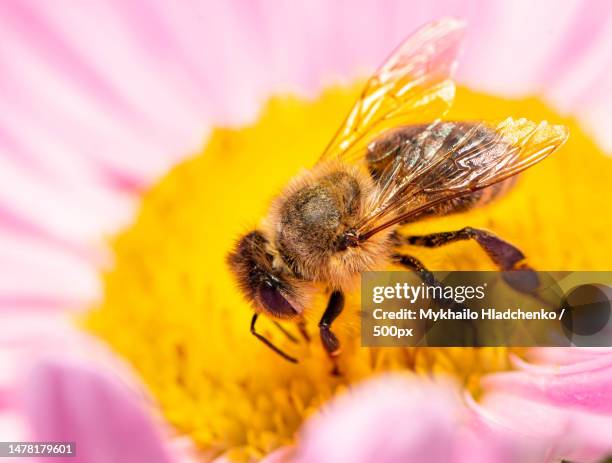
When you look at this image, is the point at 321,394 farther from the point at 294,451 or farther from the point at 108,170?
the point at 108,170

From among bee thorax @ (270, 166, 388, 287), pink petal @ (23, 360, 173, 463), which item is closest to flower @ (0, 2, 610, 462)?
pink petal @ (23, 360, 173, 463)

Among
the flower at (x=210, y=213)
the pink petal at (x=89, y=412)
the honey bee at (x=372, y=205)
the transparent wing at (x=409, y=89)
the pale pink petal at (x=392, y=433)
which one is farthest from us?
the transparent wing at (x=409, y=89)

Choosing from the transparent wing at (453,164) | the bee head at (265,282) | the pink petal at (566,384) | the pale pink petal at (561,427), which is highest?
the transparent wing at (453,164)


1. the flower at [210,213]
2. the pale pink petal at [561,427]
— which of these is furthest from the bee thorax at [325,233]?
the pale pink petal at [561,427]

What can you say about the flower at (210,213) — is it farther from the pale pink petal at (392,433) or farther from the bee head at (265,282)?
the bee head at (265,282)

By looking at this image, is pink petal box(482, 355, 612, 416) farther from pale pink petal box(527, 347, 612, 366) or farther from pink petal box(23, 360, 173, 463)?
pink petal box(23, 360, 173, 463)

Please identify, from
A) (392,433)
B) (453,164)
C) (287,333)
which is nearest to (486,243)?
(453,164)

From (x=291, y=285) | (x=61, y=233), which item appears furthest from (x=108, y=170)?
(x=291, y=285)

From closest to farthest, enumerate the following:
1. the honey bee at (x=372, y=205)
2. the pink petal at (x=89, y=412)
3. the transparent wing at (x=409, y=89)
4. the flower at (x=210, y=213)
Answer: the pink petal at (x=89, y=412)
the flower at (x=210, y=213)
the honey bee at (x=372, y=205)
the transparent wing at (x=409, y=89)
